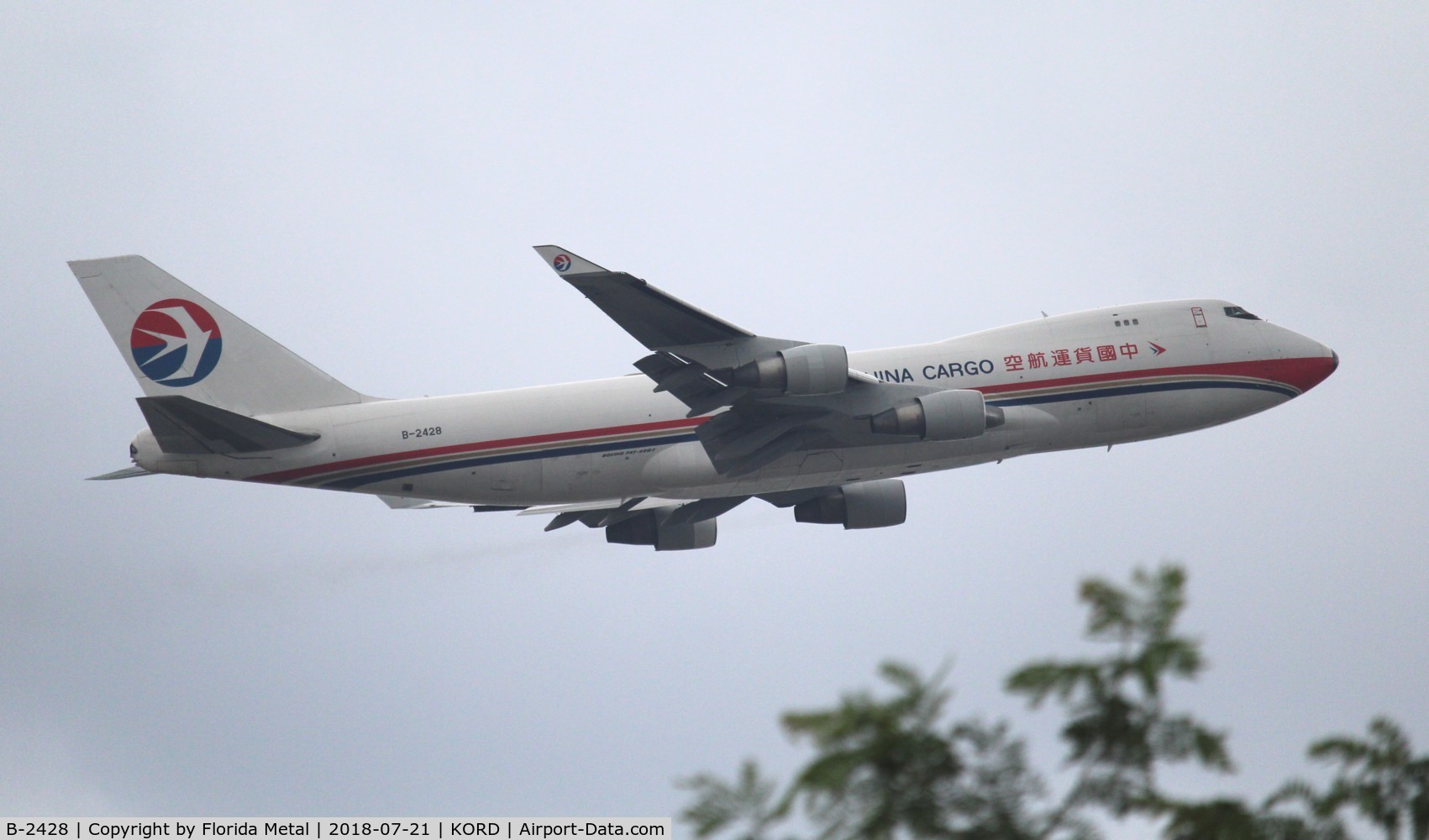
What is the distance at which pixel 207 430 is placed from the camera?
123 feet

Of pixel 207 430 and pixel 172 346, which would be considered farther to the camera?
pixel 172 346

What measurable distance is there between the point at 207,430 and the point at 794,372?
14992 millimetres

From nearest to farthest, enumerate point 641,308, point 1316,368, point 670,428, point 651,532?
1. point 641,308
2. point 670,428
3. point 1316,368
4. point 651,532

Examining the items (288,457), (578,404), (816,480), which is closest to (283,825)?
(288,457)

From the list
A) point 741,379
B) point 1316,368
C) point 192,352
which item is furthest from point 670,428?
point 1316,368

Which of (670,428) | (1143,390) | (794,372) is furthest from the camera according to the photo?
(1143,390)

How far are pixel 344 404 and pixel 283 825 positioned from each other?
485 inches

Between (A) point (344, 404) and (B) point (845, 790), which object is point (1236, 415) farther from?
(B) point (845, 790)

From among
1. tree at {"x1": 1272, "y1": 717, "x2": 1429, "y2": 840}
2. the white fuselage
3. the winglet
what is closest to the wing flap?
the winglet

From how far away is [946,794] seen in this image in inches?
A: 320

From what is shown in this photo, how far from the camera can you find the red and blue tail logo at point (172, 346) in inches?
1608

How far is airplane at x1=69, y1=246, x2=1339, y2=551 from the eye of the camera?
3756cm

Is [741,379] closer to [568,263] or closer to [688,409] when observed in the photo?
[688,409]

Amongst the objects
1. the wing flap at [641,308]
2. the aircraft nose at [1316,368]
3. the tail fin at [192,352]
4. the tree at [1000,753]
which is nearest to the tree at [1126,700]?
the tree at [1000,753]
